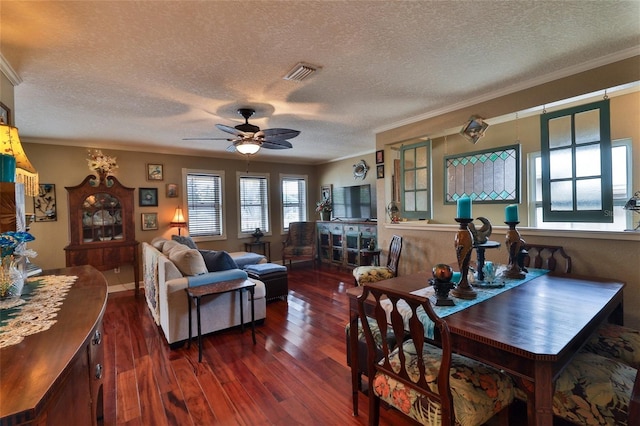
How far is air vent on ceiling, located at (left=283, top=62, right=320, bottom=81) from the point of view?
238cm

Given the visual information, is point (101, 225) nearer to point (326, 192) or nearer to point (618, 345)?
point (326, 192)

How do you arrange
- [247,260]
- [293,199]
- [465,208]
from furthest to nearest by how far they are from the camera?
[293,199] < [247,260] < [465,208]

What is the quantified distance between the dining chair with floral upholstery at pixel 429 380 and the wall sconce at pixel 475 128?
2282 millimetres

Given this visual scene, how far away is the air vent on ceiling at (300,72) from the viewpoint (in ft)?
7.80

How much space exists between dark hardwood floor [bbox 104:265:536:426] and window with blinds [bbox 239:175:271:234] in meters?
3.11

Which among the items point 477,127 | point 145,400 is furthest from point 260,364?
point 477,127

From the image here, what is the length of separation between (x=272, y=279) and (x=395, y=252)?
→ 5.75ft

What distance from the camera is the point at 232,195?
637 centimetres

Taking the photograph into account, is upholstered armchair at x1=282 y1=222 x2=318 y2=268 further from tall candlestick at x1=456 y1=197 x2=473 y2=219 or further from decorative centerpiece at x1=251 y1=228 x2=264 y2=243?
tall candlestick at x1=456 y1=197 x2=473 y2=219

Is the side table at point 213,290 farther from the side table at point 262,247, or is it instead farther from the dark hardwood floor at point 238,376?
the side table at point 262,247

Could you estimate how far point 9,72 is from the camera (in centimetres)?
225

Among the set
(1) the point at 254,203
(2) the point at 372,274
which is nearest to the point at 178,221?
(1) the point at 254,203

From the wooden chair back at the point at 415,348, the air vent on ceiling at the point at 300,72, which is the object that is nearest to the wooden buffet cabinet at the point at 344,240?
the air vent on ceiling at the point at 300,72

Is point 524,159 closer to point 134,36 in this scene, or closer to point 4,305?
point 134,36
